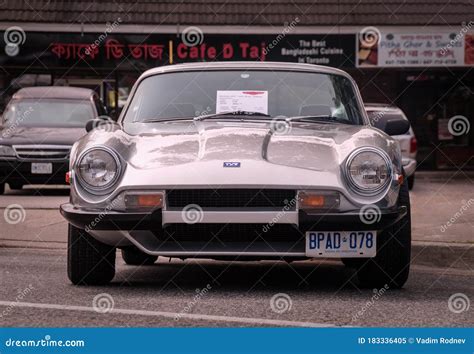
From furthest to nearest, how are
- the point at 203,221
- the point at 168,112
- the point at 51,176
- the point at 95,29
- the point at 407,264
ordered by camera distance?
the point at 95,29
the point at 51,176
the point at 168,112
the point at 407,264
the point at 203,221

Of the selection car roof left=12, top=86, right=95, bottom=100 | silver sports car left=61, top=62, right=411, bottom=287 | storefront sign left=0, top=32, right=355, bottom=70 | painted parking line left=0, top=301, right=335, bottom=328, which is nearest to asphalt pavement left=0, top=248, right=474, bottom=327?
painted parking line left=0, top=301, right=335, bottom=328

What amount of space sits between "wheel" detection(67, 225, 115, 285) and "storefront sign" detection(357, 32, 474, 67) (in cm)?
1571

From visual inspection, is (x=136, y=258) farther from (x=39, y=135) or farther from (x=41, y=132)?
(x=41, y=132)

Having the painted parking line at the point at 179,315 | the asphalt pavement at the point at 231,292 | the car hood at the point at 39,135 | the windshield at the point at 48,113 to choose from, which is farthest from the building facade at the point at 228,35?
the painted parking line at the point at 179,315

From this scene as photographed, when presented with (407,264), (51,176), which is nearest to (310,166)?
(407,264)

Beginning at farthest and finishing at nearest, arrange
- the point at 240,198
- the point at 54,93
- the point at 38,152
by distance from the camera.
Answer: the point at 54,93, the point at 38,152, the point at 240,198

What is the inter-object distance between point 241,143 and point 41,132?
963cm

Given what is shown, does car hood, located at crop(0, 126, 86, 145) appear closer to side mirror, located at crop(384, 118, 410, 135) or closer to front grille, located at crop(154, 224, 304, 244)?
side mirror, located at crop(384, 118, 410, 135)

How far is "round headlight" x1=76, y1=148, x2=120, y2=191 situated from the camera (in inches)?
251

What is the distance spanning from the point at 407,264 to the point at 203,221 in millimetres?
1411

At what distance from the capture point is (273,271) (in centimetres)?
801

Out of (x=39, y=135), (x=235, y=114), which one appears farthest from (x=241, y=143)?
(x=39, y=135)

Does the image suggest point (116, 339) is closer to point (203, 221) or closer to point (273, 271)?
point (203, 221)

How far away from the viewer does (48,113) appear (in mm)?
16516
